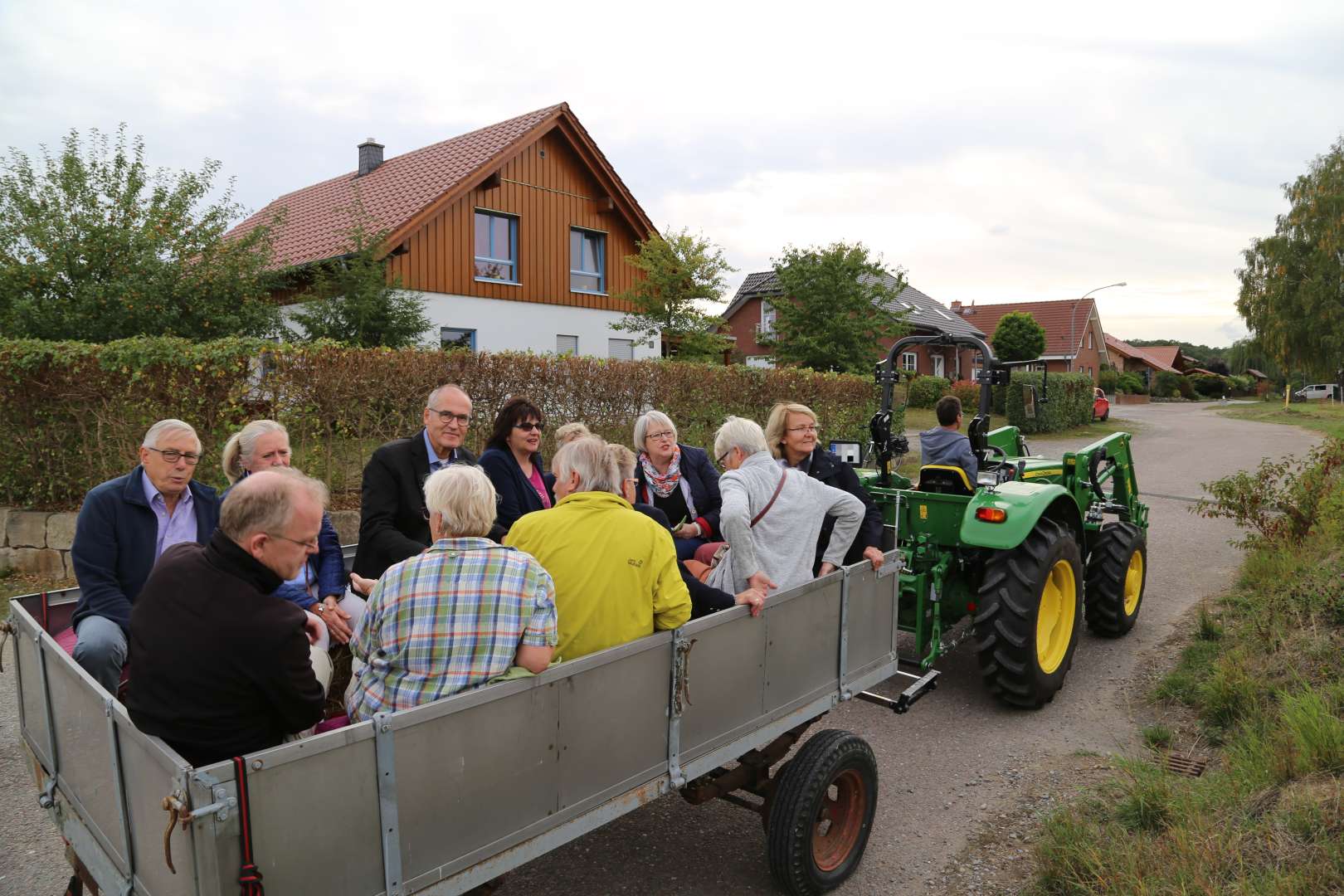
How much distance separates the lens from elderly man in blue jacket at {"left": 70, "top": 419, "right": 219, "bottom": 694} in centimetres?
341

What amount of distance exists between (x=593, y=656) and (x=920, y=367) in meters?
43.9

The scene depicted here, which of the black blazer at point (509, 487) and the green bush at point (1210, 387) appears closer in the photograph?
the black blazer at point (509, 487)

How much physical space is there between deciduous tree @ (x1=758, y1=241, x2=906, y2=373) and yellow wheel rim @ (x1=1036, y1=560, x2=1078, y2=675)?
1418 cm

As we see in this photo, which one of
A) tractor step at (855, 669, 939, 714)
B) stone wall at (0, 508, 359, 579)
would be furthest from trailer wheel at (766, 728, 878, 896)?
stone wall at (0, 508, 359, 579)

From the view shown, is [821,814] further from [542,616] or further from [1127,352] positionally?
[1127,352]

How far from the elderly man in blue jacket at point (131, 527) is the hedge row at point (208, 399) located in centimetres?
444

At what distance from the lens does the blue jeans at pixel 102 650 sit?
10.3 ft

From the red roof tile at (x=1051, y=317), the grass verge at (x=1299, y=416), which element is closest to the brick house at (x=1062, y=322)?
the red roof tile at (x=1051, y=317)

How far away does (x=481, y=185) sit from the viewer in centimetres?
1988

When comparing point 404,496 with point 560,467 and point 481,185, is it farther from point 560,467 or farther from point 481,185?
point 481,185

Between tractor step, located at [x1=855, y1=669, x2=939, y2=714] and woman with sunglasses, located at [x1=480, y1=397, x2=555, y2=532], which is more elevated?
woman with sunglasses, located at [x1=480, y1=397, x2=555, y2=532]

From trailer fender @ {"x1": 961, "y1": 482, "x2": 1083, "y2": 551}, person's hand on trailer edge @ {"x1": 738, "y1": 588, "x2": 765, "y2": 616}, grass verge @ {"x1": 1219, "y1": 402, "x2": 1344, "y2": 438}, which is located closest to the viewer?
person's hand on trailer edge @ {"x1": 738, "y1": 588, "x2": 765, "y2": 616}

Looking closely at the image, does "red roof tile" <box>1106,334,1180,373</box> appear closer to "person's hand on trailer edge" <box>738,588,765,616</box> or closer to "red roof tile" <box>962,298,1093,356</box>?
"red roof tile" <box>962,298,1093,356</box>

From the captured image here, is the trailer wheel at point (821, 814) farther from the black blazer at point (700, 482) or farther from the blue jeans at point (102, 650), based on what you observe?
the blue jeans at point (102, 650)
